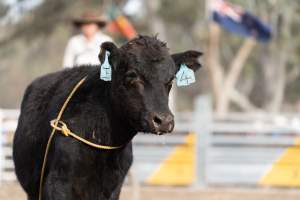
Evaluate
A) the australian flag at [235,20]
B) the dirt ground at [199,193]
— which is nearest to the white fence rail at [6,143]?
the dirt ground at [199,193]

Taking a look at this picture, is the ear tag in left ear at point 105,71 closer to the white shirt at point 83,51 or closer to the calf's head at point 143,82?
the calf's head at point 143,82

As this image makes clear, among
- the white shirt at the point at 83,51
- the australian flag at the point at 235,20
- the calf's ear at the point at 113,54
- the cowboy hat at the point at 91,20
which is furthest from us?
the australian flag at the point at 235,20

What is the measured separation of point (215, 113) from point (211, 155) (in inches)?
629

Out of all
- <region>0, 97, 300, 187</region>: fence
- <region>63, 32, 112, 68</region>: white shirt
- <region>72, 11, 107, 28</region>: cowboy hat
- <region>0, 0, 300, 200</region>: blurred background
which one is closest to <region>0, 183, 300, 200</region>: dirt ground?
<region>0, 0, 300, 200</region>: blurred background

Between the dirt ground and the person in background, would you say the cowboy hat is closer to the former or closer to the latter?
the person in background

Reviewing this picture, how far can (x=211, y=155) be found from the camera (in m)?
15.6

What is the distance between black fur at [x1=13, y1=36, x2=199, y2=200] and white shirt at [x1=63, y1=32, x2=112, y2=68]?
8.20ft

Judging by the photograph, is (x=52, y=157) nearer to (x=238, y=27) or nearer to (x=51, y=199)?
(x=51, y=199)

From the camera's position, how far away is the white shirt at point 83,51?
9539mm

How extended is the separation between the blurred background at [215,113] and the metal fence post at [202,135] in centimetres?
2

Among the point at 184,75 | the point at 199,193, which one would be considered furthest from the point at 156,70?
the point at 199,193

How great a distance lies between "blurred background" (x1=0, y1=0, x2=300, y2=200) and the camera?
50.4ft

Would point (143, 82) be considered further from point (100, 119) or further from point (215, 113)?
point (215, 113)

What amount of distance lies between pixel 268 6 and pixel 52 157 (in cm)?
3410
